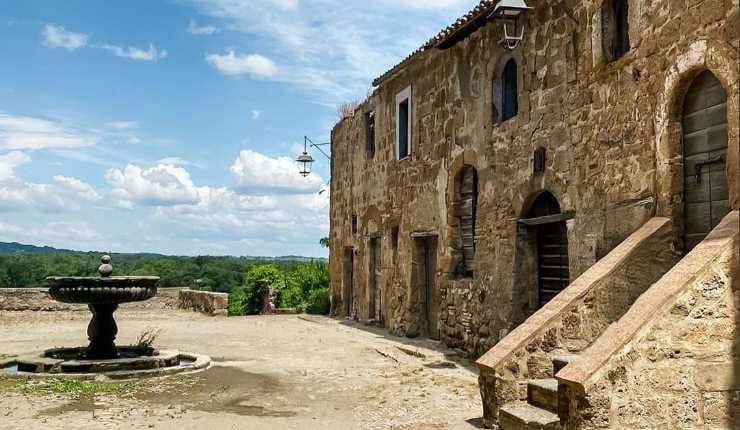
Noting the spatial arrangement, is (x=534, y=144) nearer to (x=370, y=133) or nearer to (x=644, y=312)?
(x=644, y=312)

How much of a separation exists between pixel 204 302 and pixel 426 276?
29.9 feet

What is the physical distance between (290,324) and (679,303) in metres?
12.8

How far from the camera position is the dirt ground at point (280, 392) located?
639cm

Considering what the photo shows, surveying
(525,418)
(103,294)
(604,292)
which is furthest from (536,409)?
(103,294)

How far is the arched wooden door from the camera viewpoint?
20.5 ft

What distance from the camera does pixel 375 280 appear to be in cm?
1622

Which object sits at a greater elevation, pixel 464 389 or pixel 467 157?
pixel 467 157

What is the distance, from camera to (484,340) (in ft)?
34.0

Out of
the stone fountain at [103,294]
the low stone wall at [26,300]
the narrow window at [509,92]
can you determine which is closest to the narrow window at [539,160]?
the narrow window at [509,92]

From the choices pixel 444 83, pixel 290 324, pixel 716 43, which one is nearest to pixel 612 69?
pixel 716 43

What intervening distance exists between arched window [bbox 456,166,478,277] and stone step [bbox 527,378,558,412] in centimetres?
516

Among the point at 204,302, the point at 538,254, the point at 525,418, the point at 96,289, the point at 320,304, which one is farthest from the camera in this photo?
the point at 320,304

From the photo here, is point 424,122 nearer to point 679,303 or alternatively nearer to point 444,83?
point 444,83

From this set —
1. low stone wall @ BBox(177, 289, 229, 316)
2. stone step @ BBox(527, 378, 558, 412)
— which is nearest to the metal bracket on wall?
stone step @ BBox(527, 378, 558, 412)
